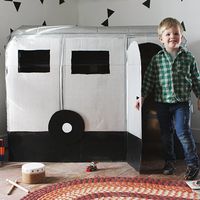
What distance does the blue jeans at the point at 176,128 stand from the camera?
175 cm

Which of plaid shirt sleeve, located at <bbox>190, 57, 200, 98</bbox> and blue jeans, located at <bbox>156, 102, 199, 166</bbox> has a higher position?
plaid shirt sleeve, located at <bbox>190, 57, 200, 98</bbox>

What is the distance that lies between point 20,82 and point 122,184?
33.0 inches

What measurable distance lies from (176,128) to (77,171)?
56cm

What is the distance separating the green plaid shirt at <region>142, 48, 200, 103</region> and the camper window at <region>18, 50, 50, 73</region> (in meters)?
0.57

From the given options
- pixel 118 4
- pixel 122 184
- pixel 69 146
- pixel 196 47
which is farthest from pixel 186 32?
pixel 122 184

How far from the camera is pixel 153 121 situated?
201 centimetres

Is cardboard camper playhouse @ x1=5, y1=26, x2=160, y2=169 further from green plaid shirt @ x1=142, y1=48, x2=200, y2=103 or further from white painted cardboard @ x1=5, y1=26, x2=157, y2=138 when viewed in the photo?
green plaid shirt @ x1=142, y1=48, x2=200, y2=103

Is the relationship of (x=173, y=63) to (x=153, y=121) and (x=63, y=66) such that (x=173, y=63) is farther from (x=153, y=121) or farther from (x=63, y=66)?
(x=63, y=66)

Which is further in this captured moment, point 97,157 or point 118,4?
point 118,4

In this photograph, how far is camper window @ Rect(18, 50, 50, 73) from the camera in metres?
1.99

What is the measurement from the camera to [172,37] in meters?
1.74

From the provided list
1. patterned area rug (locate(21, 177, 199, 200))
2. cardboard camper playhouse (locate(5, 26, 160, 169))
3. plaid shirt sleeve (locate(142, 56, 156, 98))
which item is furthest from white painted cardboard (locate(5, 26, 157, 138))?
patterned area rug (locate(21, 177, 199, 200))

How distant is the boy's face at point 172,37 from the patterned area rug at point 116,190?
2.17ft

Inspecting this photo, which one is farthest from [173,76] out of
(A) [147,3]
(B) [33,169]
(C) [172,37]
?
(A) [147,3]
